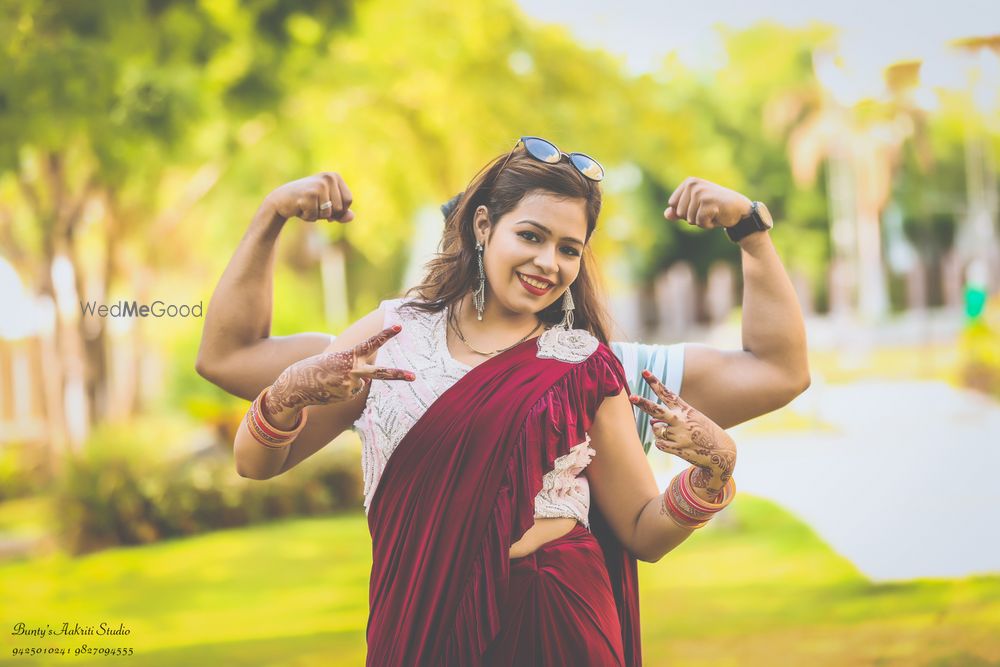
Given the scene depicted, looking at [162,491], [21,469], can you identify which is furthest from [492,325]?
[21,469]

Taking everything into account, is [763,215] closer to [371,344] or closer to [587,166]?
[587,166]

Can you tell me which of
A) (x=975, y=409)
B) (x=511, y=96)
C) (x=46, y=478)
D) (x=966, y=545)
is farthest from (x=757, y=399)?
(x=46, y=478)

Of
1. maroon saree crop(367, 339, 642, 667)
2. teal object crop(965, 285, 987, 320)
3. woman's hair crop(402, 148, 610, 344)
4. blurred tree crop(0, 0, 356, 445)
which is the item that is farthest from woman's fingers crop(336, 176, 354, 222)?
teal object crop(965, 285, 987, 320)

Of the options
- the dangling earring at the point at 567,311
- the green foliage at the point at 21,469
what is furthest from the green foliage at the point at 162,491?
the dangling earring at the point at 567,311

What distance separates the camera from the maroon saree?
1.66 meters

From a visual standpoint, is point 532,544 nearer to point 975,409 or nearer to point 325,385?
point 325,385

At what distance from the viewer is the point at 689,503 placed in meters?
1.66

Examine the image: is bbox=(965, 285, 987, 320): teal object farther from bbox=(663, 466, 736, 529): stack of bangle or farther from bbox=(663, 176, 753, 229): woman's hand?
bbox=(663, 466, 736, 529): stack of bangle

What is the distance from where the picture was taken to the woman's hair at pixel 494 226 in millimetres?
1795

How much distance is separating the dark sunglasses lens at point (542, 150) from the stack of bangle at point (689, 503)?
599 mm

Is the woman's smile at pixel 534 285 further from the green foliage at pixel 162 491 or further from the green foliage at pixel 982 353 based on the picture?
the green foliage at pixel 982 353

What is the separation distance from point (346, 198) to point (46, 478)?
25.9 ft

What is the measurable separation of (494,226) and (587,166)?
200 millimetres

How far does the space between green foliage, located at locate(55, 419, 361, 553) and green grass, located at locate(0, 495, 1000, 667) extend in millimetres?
224
